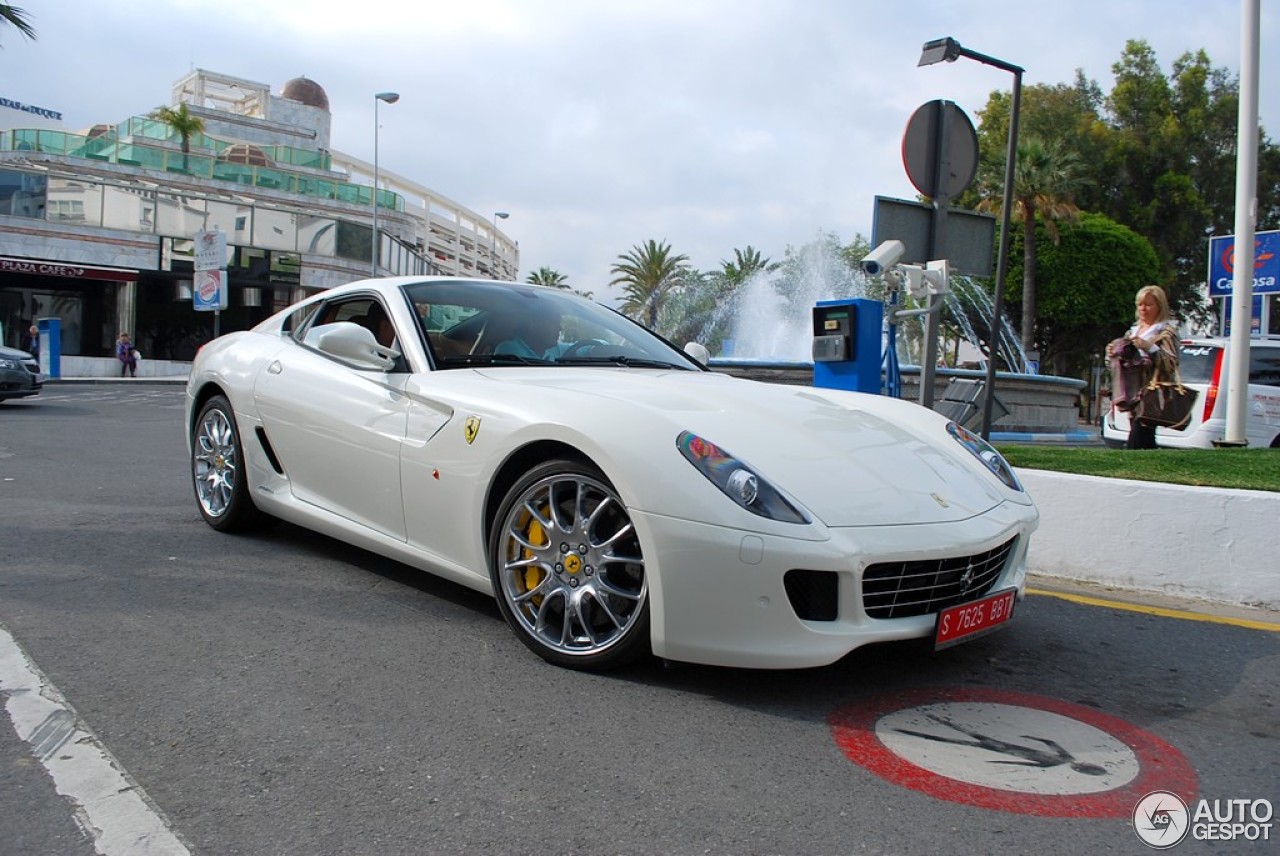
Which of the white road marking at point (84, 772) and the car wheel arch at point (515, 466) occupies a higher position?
the car wheel arch at point (515, 466)

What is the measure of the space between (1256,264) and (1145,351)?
130 inches

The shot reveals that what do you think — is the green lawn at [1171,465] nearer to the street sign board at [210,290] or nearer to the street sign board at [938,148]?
the street sign board at [938,148]

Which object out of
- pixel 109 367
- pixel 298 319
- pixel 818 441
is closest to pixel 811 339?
pixel 298 319

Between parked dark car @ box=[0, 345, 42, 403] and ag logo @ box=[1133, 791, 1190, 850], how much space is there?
52.1 feet

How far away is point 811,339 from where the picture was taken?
532 inches

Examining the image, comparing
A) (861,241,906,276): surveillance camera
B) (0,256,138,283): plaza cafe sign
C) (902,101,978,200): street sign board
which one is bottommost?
(861,241,906,276): surveillance camera

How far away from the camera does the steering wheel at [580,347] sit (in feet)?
13.8

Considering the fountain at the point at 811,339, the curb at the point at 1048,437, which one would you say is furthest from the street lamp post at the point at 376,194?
the curb at the point at 1048,437

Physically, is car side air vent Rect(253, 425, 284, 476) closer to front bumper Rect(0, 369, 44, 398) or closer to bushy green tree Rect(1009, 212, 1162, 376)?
front bumper Rect(0, 369, 44, 398)

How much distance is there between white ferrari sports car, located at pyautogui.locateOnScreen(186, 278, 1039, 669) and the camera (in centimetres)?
289

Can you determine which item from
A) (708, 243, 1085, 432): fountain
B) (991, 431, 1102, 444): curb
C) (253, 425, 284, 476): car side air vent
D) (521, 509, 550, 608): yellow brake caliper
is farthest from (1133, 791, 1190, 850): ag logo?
(991, 431, 1102, 444): curb

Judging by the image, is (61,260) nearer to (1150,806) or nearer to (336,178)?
(336,178)

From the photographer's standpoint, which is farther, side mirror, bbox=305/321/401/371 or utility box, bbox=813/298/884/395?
utility box, bbox=813/298/884/395

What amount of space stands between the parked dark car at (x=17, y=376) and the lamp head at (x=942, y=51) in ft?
43.1
